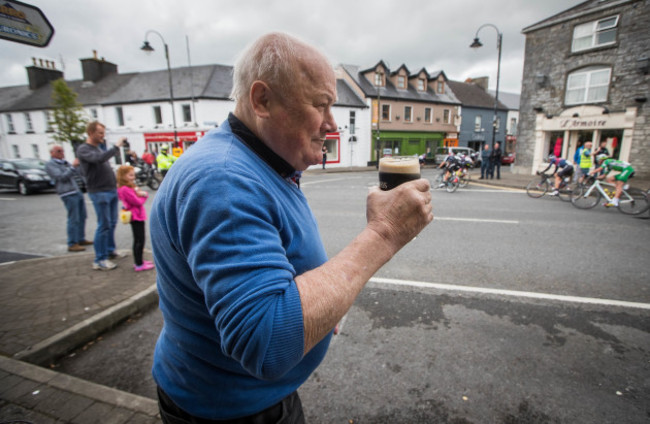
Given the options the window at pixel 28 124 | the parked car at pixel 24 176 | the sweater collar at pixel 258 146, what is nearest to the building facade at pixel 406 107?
the parked car at pixel 24 176

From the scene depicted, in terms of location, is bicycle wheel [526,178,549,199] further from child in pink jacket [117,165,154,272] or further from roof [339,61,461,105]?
roof [339,61,461,105]

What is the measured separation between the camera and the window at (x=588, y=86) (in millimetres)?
16781

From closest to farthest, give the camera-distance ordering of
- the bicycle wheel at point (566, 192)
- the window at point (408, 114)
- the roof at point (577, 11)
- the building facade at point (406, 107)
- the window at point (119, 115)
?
the bicycle wheel at point (566, 192)
the roof at point (577, 11)
the window at point (119, 115)
the building facade at point (406, 107)
the window at point (408, 114)

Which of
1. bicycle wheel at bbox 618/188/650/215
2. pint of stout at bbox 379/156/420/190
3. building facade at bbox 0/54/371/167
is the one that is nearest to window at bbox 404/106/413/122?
building facade at bbox 0/54/371/167

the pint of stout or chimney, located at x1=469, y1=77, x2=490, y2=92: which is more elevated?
chimney, located at x1=469, y1=77, x2=490, y2=92

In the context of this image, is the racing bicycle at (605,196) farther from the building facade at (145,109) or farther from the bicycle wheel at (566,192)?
the building facade at (145,109)

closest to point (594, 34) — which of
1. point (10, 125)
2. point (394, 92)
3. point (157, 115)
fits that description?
point (394, 92)

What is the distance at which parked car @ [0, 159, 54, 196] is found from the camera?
44.1ft

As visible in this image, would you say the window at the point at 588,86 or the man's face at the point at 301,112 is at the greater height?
the window at the point at 588,86

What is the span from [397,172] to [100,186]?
16.9ft

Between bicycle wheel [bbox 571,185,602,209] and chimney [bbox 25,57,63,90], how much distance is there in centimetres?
4388

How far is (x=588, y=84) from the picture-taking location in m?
17.2

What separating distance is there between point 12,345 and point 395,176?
370 cm

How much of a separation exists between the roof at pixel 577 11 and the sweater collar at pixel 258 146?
22.8 m
